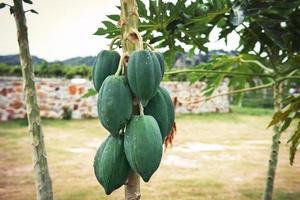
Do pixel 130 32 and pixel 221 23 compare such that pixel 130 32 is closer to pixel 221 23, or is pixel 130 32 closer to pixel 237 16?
pixel 237 16

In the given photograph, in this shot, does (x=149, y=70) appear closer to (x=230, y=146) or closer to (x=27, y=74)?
(x=27, y=74)

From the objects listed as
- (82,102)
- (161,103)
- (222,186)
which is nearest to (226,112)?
(82,102)

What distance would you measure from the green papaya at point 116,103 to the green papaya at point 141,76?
0.7 inches

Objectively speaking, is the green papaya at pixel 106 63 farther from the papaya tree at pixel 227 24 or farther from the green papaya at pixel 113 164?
the papaya tree at pixel 227 24

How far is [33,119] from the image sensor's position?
5.48 ft

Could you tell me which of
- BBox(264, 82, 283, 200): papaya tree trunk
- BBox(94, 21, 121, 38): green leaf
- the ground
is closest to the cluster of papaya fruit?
BBox(94, 21, 121, 38): green leaf

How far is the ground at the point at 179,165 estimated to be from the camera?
12.2ft

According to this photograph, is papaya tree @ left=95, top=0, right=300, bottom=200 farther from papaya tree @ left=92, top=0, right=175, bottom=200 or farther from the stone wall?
the stone wall

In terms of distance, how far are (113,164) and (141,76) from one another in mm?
184

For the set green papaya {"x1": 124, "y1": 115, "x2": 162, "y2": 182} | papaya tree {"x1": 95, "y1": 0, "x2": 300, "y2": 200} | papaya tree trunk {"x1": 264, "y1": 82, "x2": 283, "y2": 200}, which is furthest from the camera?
papaya tree trunk {"x1": 264, "y1": 82, "x2": 283, "y2": 200}

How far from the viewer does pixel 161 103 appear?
0.87 m

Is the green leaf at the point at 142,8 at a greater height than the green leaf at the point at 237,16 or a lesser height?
greater

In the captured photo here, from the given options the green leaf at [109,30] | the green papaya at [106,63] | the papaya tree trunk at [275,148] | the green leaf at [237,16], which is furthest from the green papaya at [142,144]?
the papaya tree trunk at [275,148]

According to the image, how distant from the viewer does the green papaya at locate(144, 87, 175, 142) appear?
2.84ft
